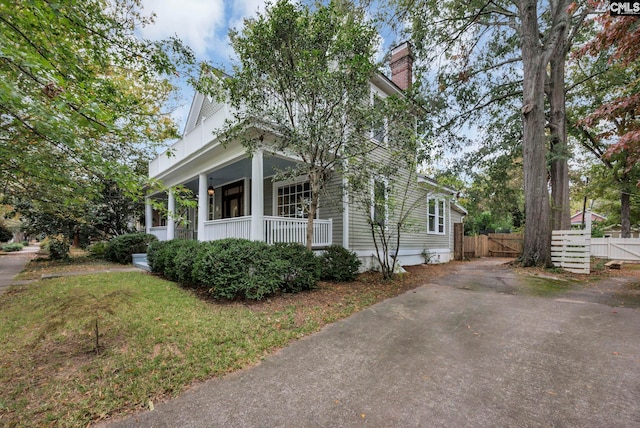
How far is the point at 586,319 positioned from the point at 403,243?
21.2 ft

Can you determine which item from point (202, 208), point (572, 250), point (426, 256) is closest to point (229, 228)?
point (202, 208)

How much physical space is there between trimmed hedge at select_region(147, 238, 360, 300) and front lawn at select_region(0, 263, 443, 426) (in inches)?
10.5

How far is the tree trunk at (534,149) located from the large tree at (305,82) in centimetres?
629

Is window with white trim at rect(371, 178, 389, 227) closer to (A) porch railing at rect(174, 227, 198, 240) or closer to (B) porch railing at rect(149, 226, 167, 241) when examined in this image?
(A) porch railing at rect(174, 227, 198, 240)

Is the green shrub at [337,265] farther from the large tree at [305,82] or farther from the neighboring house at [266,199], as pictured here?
the large tree at [305,82]

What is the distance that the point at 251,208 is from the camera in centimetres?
795

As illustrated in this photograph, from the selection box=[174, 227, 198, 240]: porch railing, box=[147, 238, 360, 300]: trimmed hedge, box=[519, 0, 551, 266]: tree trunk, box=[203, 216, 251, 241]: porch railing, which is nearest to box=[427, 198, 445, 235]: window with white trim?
box=[519, 0, 551, 266]: tree trunk

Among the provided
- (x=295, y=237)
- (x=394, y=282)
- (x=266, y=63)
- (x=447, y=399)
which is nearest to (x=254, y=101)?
(x=266, y=63)

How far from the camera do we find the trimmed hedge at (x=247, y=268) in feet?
16.7

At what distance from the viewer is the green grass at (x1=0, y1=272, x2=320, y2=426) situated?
2264 mm

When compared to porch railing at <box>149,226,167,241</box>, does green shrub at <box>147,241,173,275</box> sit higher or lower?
lower

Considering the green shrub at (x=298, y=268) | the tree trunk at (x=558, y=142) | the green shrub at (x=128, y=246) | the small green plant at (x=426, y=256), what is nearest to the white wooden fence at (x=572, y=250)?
the tree trunk at (x=558, y=142)

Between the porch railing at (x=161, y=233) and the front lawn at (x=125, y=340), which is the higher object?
the porch railing at (x=161, y=233)

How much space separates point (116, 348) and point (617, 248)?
17.8 m
